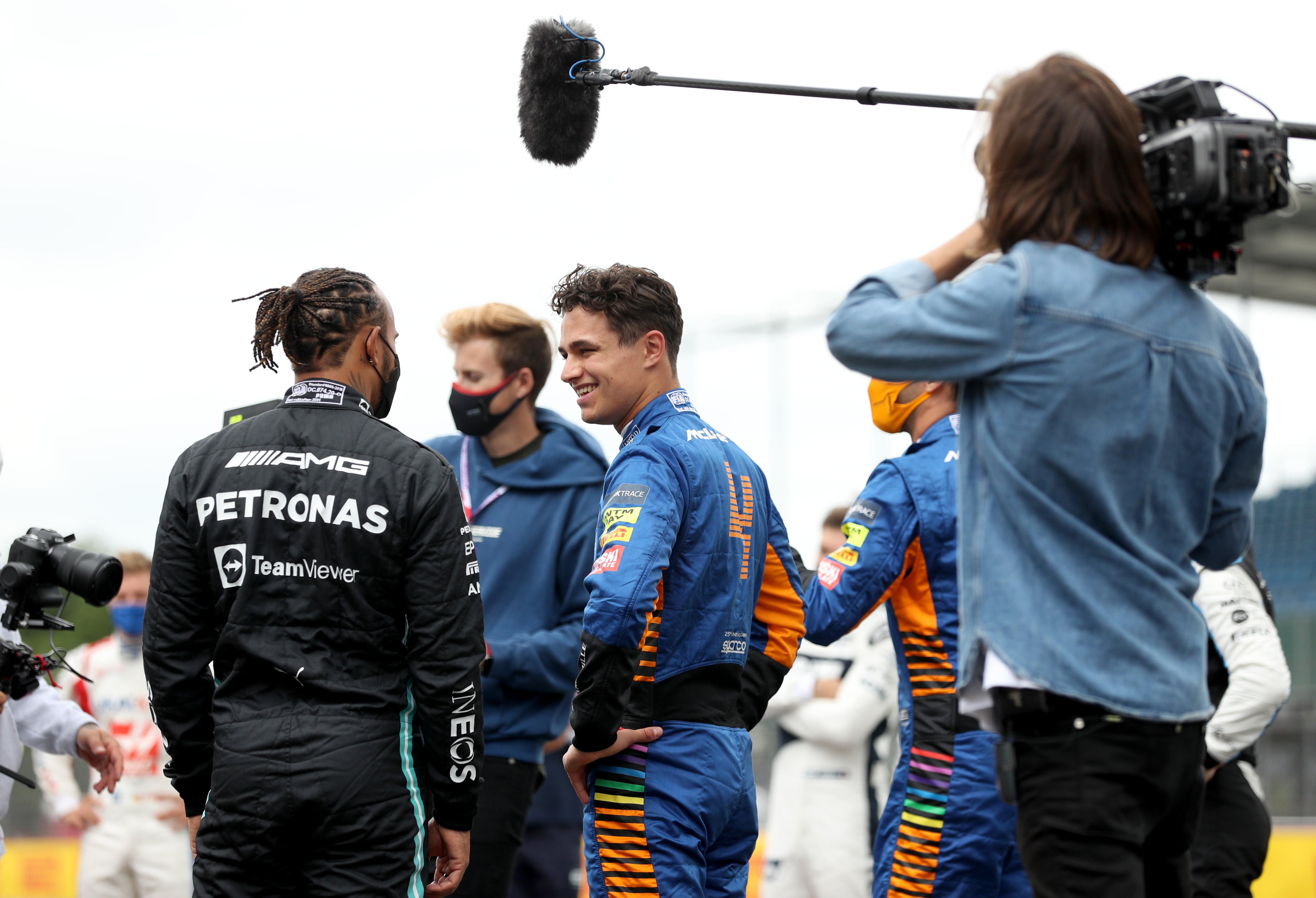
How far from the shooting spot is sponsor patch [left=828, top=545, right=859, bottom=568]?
10.6ft

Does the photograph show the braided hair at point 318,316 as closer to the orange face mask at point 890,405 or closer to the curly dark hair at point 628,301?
the curly dark hair at point 628,301

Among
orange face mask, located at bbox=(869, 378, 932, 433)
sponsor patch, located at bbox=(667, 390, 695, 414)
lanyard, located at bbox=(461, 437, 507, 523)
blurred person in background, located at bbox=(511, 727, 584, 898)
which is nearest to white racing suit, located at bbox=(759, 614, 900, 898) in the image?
blurred person in background, located at bbox=(511, 727, 584, 898)

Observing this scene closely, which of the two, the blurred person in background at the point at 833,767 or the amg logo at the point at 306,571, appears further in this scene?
the blurred person in background at the point at 833,767

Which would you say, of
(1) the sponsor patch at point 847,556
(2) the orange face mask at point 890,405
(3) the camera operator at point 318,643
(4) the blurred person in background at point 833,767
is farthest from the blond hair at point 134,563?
(1) the sponsor patch at point 847,556

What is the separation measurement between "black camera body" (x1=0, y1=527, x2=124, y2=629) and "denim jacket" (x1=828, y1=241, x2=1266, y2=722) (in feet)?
7.06

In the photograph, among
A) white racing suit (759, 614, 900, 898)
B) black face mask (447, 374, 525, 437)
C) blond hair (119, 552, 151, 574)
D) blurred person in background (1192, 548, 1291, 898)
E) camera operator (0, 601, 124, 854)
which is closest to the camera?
camera operator (0, 601, 124, 854)

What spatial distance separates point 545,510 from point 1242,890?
2768 millimetres

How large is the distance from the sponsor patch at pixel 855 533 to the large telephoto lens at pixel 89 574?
1.84m

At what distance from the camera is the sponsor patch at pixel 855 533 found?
3244 mm

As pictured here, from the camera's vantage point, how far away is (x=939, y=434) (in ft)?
11.1

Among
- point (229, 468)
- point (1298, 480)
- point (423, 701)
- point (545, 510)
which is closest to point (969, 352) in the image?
point (423, 701)

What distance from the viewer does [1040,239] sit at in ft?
6.95

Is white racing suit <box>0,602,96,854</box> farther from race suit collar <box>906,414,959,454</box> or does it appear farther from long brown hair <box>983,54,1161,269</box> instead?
long brown hair <box>983,54,1161,269</box>

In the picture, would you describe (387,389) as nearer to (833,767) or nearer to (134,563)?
(833,767)
